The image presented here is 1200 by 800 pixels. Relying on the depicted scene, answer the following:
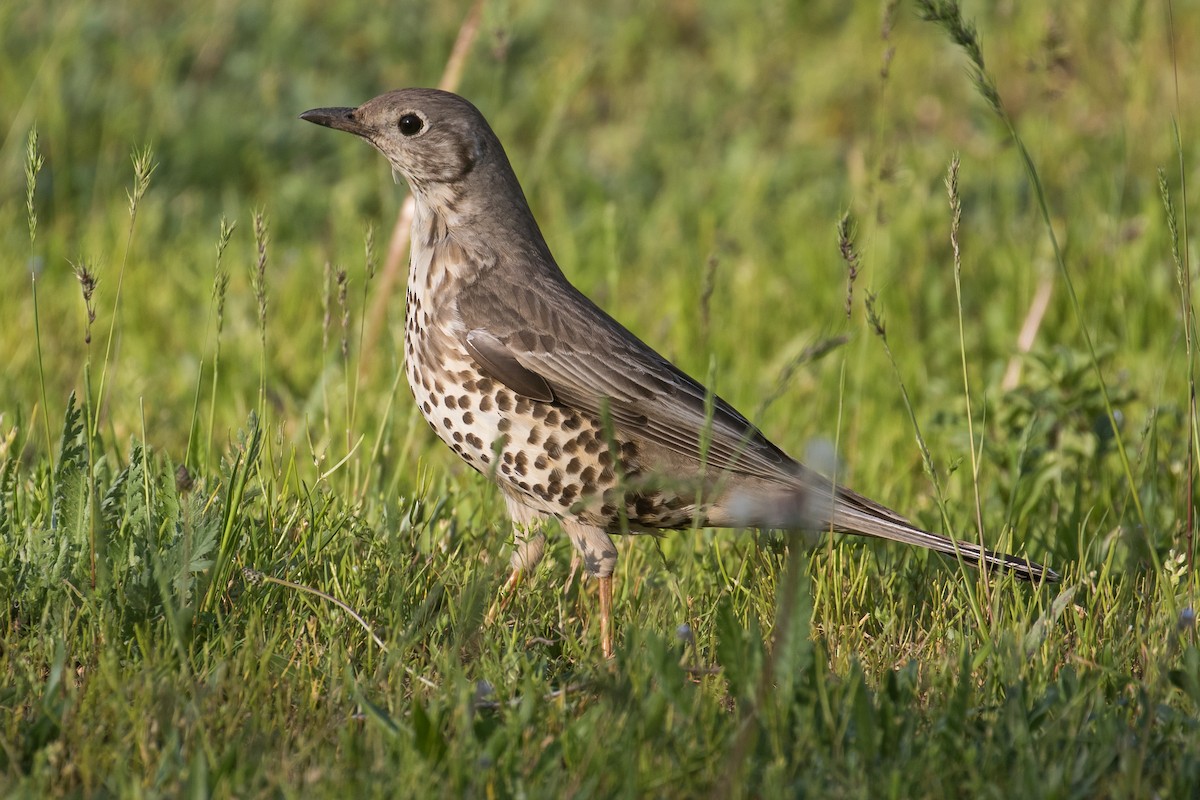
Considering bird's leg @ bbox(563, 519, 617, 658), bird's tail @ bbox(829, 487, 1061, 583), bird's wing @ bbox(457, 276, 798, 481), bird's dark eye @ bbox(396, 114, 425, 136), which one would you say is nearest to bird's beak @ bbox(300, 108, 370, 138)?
bird's dark eye @ bbox(396, 114, 425, 136)

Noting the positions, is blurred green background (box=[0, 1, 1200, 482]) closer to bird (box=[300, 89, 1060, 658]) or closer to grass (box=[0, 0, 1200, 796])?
grass (box=[0, 0, 1200, 796])

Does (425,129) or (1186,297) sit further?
(425,129)

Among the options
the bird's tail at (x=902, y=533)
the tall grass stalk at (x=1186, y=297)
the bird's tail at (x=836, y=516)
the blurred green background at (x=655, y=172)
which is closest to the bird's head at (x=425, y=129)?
the blurred green background at (x=655, y=172)

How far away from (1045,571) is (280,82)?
661 centimetres

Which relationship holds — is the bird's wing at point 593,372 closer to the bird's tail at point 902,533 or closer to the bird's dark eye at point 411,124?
the bird's tail at point 902,533

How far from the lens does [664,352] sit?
6.91 metres

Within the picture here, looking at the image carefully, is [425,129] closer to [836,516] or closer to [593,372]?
[593,372]

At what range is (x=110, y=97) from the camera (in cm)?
855

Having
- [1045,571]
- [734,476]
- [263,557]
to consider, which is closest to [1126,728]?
[1045,571]

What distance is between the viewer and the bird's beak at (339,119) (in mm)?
5043

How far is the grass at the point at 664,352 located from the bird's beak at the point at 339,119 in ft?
2.14

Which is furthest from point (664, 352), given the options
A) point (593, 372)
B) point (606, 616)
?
point (606, 616)

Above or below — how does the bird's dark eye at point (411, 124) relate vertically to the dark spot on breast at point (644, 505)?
above

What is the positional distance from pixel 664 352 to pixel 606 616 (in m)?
2.82
